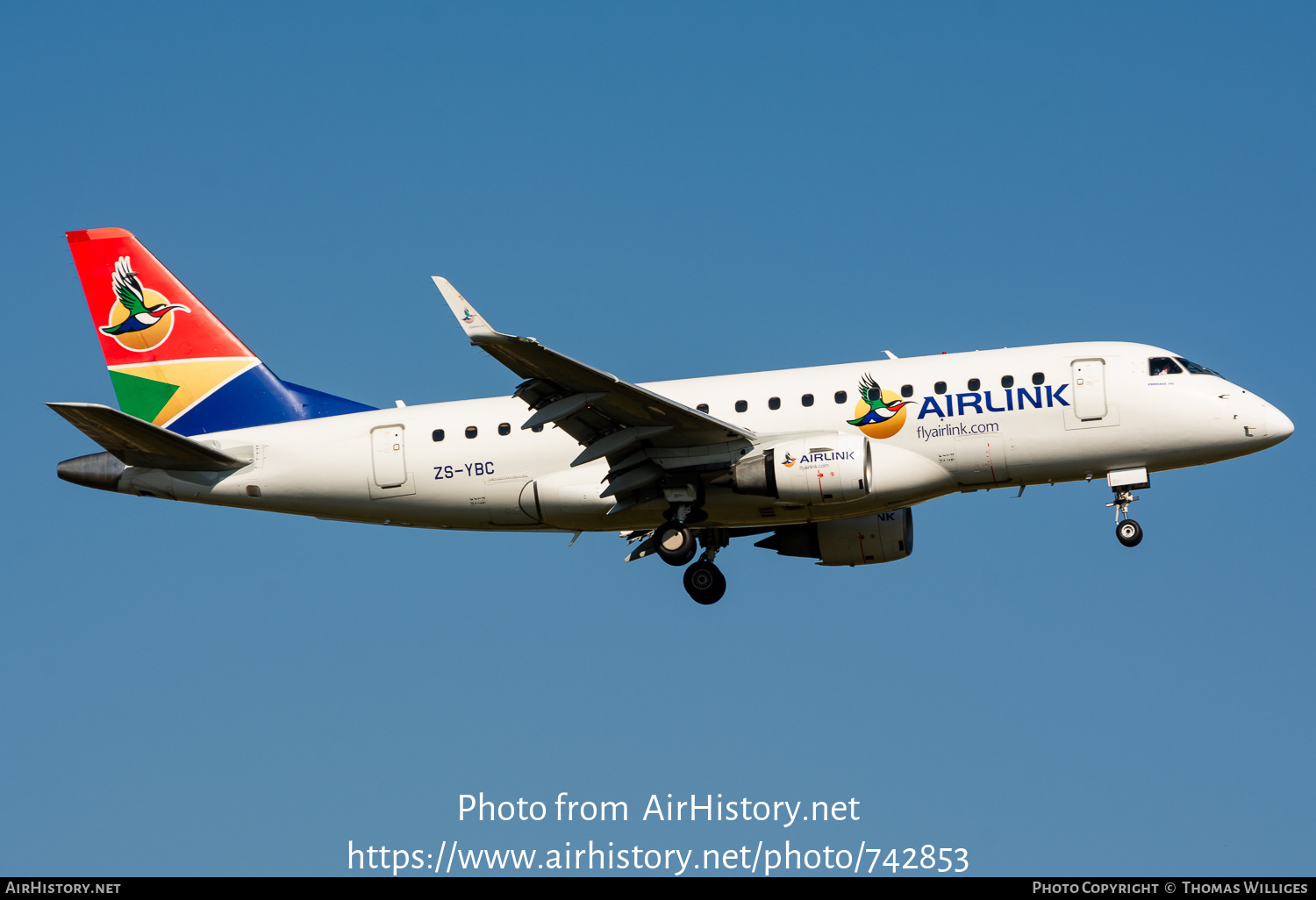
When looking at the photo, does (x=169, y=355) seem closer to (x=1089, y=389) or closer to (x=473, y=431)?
(x=473, y=431)

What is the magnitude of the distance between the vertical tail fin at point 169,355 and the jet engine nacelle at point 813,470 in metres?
10.3

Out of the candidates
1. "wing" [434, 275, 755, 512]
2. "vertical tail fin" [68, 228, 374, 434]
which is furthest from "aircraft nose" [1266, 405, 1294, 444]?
"vertical tail fin" [68, 228, 374, 434]

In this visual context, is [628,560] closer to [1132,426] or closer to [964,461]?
[964,461]

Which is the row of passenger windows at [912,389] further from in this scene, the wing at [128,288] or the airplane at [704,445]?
the wing at [128,288]

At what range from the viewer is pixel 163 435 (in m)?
32.0

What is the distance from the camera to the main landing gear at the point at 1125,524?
30.7 m

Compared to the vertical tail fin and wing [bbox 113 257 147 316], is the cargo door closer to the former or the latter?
the vertical tail fin

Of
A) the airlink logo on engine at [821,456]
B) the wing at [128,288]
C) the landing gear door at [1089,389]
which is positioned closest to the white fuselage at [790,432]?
the landing gear door at [1089,389]

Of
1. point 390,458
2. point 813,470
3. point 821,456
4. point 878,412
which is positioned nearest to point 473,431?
point 390,458

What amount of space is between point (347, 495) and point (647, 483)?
688cm

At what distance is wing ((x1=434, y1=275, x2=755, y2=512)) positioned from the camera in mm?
27375

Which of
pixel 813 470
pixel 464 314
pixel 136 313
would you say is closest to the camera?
pixel 464 314

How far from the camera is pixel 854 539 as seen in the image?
112 feet

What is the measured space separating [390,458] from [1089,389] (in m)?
15.0
